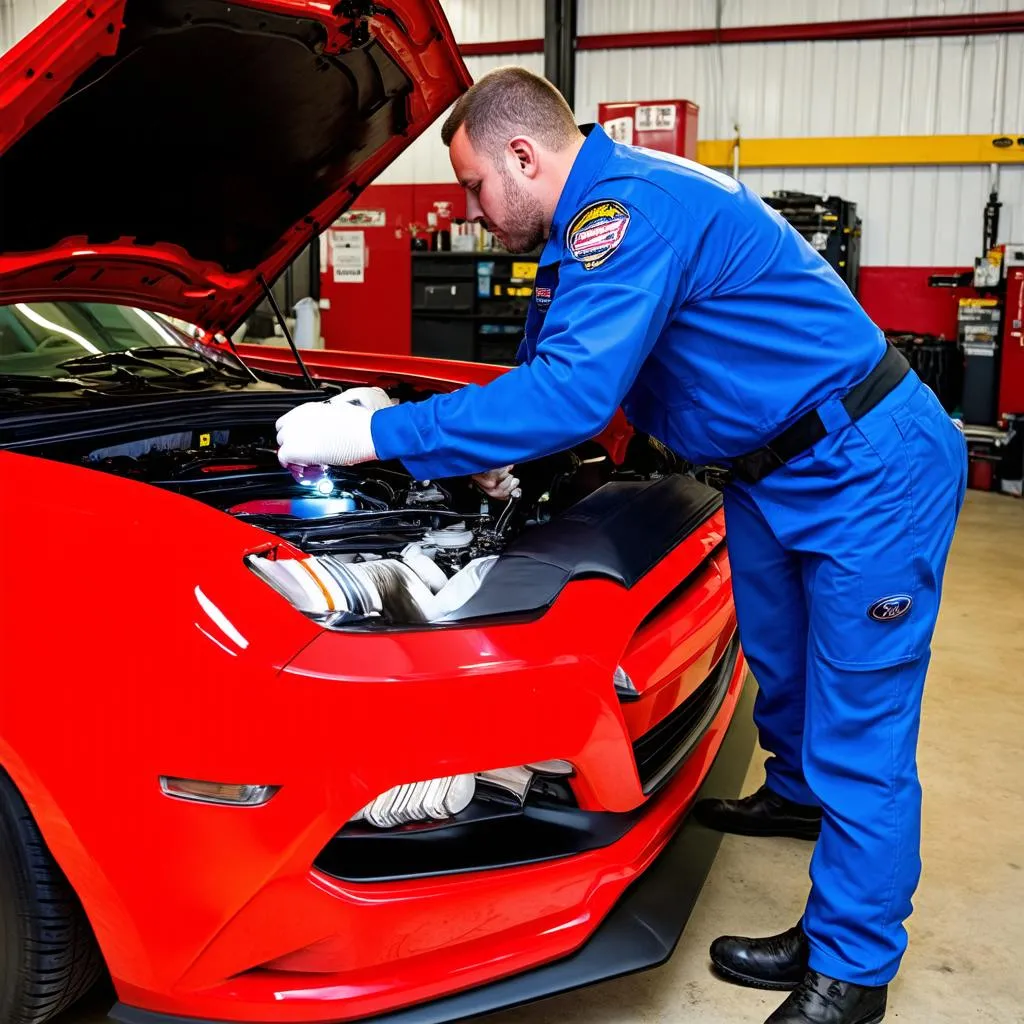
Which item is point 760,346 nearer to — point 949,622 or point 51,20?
point 51,20

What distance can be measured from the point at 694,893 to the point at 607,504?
64 cm

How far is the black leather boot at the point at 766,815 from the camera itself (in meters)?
2.10

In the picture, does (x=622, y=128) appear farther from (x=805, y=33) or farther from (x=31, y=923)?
(x=31, y=923)

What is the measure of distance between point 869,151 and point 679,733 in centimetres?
750

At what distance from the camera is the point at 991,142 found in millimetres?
7797

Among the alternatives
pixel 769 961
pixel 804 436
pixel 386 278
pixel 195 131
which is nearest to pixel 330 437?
pixel 804 436

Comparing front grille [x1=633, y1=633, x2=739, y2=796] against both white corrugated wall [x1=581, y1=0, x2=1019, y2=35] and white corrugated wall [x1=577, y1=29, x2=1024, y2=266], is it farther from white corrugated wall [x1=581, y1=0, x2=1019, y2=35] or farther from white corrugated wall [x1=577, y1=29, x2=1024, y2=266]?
white corrugated wall [x1=581, y1=0, x2=1019, y2=35]

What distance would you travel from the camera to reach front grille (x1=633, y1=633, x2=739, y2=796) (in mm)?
1577

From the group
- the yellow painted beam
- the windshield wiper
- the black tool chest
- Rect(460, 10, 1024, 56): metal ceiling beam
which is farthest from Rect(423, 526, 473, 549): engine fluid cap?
Rect(460, 10, 1024, 56): metal ceiling beam

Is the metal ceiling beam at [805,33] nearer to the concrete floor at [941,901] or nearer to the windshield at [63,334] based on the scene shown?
the concrete floor at [941,901]

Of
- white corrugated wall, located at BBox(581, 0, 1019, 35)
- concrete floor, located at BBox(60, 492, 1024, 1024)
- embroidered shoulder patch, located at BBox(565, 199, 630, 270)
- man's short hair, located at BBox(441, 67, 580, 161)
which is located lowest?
concrete floor, located at BBox(60, 492, 1024, 1024)

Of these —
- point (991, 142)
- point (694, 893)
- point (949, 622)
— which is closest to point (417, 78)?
point (694, 893)

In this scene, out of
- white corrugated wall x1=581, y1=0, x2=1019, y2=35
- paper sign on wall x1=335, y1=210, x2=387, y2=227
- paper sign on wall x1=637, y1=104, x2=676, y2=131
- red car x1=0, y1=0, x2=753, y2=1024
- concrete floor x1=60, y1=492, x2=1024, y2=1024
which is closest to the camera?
red car x1=0, y1=0, x2=753, y2=1024

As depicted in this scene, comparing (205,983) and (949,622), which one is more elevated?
Result: (205,983)
